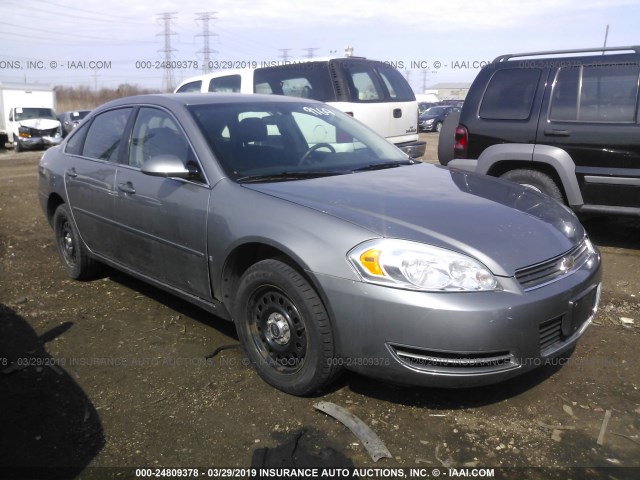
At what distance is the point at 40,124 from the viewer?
21.8 m

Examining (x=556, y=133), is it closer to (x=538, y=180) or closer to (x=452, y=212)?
(x=538, y=180)

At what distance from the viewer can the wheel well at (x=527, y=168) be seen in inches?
228

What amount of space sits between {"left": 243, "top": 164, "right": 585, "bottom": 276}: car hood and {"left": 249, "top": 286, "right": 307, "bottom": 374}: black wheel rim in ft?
1.80

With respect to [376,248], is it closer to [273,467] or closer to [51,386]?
[273,467]

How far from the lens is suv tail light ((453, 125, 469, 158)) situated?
6.30 m

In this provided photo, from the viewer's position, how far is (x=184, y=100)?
155 inches

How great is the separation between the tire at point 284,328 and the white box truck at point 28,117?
67.7 feet

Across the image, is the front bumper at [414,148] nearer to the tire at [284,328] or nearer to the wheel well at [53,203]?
the wheel well at [53,203]

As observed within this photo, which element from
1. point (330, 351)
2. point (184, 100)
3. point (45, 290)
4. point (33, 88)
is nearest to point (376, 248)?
point (330, 351)

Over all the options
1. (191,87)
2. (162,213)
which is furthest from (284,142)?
(191,87)

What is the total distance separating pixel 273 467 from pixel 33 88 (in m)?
26.4

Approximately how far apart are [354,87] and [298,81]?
2.99ft

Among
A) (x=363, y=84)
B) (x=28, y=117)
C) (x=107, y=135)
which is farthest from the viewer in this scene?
(x=28, y=117)

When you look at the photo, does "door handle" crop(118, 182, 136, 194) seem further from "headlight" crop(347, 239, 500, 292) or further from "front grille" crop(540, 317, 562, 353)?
"front grille" crop(540, 317, 562, 353)
